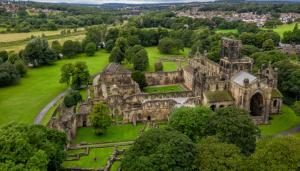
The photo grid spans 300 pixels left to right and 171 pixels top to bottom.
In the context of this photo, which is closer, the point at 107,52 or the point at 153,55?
the point at 153,55

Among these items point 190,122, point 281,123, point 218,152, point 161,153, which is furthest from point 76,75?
point 218,152

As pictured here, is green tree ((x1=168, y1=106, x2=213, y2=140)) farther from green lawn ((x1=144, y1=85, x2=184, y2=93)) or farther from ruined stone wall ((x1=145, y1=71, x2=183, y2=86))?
ruined stone wall ((x1=145, y1=71, x2=183, y2=86))

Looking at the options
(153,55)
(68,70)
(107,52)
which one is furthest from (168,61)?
(68,70)

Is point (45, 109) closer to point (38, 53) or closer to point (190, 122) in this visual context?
point (190, 122)

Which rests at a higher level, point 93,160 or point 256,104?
point 256,104

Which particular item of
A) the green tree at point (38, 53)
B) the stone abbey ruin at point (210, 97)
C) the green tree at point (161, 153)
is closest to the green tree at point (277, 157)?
the green tree at point (161, 153)

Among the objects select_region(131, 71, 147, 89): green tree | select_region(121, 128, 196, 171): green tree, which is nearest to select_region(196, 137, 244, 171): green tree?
select_region(121, 128, 196, 171): green tree

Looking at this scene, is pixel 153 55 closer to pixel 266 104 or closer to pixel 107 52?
pixel 107 52

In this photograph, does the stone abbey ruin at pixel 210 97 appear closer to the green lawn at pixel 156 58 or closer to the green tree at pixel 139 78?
the green tree at pixel 139 78
